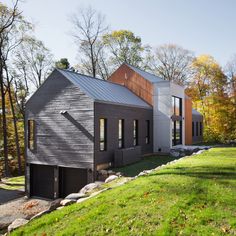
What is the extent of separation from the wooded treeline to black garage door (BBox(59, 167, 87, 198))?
28.3 ft

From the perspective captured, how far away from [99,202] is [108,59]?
2690 centimetres

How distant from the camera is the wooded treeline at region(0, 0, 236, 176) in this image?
77.8ft

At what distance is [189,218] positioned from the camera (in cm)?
497

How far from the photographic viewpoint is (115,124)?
1516 centimetres

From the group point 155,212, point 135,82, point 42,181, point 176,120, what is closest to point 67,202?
point 155,212

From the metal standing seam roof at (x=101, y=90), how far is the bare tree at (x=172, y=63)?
58.6 feet

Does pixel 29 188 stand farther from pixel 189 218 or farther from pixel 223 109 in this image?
pixel 223 109

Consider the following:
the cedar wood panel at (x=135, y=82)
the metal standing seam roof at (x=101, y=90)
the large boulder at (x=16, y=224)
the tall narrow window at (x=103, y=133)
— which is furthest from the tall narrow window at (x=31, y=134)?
the large boulder at (x=16, y=224)

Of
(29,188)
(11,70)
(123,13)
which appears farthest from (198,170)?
(11,70)

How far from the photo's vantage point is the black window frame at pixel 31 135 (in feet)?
50.6

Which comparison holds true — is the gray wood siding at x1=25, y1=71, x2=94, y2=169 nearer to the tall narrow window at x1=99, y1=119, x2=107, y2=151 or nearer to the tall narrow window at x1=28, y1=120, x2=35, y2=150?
the tall narrow window at x1=28, y1=120, x2=35, y2=150

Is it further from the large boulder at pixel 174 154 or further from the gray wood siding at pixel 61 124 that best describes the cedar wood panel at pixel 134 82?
the gray wood siding at pixel 61 124

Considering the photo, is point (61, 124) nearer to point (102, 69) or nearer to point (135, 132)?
point (135, 132)

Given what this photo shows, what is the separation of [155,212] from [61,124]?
980cm
